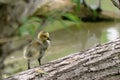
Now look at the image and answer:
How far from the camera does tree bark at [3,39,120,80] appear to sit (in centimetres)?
230

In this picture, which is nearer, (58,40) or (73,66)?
(73,66)

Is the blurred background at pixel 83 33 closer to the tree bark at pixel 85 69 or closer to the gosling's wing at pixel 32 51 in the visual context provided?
the gosling's wing at pixel 32 51

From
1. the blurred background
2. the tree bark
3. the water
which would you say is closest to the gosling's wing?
the tree bark

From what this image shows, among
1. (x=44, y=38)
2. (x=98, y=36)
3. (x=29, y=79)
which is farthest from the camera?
(x=98, y=36)

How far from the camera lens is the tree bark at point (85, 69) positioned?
230cm

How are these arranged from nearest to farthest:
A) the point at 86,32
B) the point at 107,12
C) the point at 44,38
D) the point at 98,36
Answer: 1. the point at 44,38
2. the point at 98,36
3. the point at 86,32
4. the point at 107,12

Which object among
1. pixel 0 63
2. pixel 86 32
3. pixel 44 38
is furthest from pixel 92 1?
pixel 0 63

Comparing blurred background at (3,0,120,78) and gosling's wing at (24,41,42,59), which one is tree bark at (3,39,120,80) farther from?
blurred background at (3,0,120,78)

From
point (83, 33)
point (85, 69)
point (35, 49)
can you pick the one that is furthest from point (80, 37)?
point (85, 69)

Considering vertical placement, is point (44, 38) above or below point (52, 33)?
above

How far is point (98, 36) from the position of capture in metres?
5.84

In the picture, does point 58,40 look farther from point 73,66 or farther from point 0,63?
point 0,63

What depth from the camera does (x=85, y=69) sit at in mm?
2312

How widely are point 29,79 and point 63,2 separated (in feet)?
12.9
